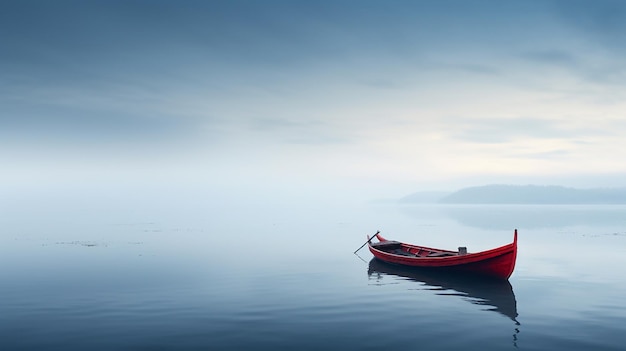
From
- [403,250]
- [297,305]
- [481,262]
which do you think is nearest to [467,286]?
[481,262]

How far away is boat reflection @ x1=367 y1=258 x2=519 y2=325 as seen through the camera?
29.2 metres

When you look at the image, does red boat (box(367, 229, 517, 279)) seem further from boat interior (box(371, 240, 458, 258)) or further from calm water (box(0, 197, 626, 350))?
boat interior (box(371, 240, 458, 258))

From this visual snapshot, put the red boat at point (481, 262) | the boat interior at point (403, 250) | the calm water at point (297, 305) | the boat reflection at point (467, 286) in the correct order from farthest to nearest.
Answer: the boat interior at point (403, 250)
the red boat at point (481, 262)
the boat reflection at point (467, 286)
the calm water at point (297, 305)

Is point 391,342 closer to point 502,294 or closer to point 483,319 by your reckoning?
point 483,319

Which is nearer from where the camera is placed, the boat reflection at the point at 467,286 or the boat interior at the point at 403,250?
the boat reflection at the point at 467,286

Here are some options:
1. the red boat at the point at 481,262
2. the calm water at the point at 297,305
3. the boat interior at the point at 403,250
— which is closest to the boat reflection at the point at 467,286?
the calm water at the point at 297,305

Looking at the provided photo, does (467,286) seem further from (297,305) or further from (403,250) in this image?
(403,250)

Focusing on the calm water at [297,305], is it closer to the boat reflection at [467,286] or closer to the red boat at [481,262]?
the boat reflection at [467,286]

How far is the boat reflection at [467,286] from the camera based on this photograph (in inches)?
1149

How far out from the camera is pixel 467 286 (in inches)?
1391

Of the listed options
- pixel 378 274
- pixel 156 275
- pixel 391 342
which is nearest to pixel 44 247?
pixel 156 275

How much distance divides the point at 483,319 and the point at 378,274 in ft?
59.7

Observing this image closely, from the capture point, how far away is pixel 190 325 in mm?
23641

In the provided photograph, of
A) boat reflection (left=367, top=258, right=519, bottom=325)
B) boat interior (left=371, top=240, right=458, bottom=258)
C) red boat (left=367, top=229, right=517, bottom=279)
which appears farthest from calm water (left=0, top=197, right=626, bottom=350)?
boat interior (left=371, top=240, right=458, bottom=258)
